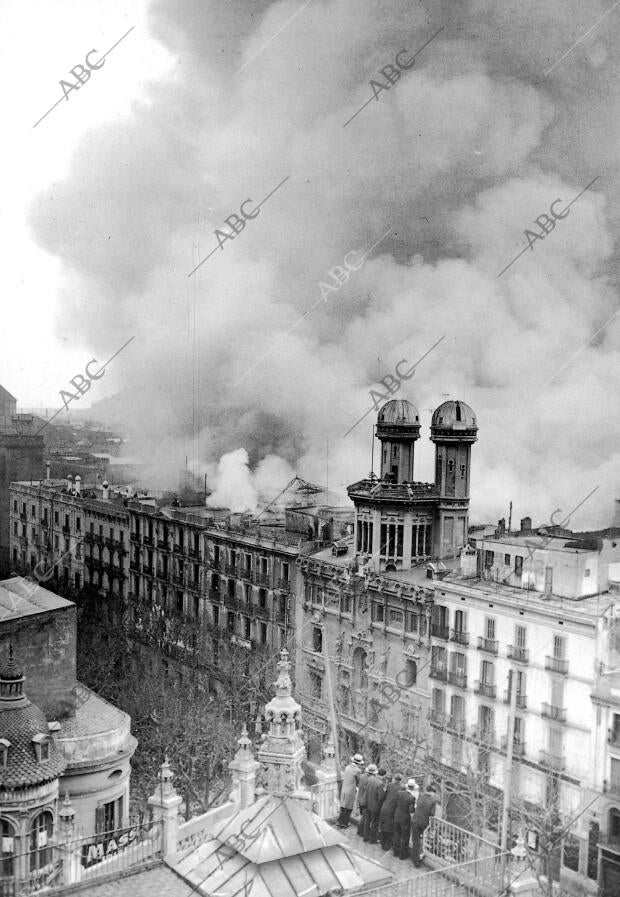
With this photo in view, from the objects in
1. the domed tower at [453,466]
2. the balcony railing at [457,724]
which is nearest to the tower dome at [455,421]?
the domed tower at [453,466]

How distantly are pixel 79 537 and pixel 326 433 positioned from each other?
10.8m

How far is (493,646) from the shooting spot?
2627 cm

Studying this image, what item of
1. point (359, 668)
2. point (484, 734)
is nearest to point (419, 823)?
point (484, 734)

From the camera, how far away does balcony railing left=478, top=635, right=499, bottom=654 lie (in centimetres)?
2623

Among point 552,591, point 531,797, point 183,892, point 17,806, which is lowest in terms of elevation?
point 531,797

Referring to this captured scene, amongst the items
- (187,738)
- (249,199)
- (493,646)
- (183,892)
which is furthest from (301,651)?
(183,892)

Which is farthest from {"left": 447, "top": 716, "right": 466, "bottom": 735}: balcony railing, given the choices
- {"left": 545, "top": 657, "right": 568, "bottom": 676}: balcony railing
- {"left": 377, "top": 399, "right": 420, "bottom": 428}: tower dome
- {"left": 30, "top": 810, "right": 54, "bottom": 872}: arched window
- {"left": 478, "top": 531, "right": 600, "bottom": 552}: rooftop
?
{"left": 30, "top": 810, "right": 54, "bottom": 872}: arched window

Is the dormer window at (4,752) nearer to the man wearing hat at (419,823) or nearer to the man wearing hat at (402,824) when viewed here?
the man wearing hat at (402,824)

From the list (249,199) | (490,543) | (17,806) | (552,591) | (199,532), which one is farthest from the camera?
(199,532)

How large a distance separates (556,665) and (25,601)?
1284 cm

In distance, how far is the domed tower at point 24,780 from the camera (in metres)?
18.0

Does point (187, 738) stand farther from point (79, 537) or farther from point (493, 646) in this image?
point (79, 537)

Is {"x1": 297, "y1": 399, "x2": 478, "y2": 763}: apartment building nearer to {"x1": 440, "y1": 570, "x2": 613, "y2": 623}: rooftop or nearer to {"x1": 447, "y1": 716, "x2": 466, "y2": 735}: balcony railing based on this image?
{"x1": 440, "y1": 570, "x2": 613, "y2": 623}: rooftop

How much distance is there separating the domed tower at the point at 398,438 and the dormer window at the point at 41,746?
53.9 feet
